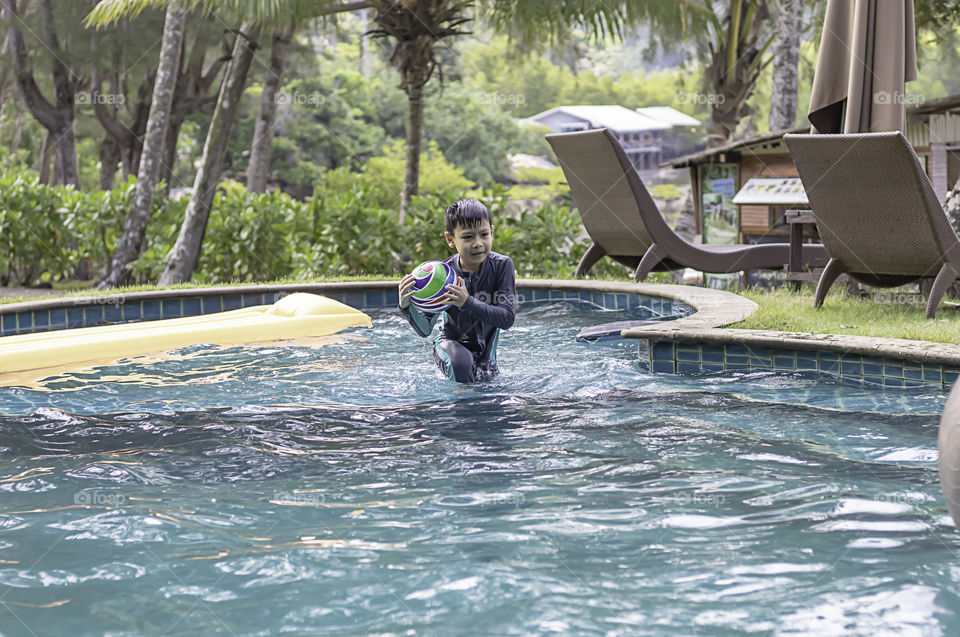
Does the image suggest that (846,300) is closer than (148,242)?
Yes

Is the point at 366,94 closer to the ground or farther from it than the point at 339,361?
farther from it

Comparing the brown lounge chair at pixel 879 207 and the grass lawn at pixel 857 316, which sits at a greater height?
the brown lounge chair at pixel 879 207

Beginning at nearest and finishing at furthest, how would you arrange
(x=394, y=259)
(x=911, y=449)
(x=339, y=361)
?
(x=911, y=449) < (x=339, y=361) < (x=394, y=259)

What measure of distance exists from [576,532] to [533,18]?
1266cm

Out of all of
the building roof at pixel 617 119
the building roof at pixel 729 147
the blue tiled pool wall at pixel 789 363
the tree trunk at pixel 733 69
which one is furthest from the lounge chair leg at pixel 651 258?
the building roof at pixel 617 119

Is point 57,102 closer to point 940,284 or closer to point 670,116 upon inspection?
point 940,284

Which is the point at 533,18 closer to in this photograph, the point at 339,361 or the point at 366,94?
the point at 339,361

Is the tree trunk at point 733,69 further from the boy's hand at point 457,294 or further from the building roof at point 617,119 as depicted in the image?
the building roof at point 617,119

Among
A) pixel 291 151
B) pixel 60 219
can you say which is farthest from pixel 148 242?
pixel 291 151

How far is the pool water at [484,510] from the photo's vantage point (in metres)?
2.69

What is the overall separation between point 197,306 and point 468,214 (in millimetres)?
5677

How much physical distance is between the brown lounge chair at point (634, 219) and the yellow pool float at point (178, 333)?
279cm

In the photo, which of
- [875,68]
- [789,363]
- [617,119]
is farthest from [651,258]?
[617,119]

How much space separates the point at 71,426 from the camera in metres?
5.06
